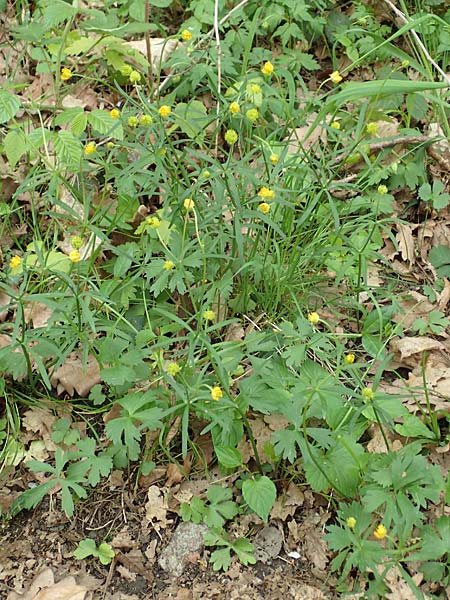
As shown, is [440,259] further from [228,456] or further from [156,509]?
[156,509]

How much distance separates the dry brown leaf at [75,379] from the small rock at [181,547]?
0.58 m

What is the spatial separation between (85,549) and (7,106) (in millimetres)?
1555

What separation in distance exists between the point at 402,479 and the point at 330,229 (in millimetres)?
1057

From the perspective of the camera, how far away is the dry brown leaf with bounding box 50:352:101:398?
245 centimetres

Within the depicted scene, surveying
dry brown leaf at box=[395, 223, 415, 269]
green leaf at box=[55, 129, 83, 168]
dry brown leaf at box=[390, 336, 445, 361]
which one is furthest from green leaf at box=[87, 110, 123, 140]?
dry brown leaf at box=[390, 336, 445, 361]

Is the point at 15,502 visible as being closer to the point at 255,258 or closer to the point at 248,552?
the point at 248,552

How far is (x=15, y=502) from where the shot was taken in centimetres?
219

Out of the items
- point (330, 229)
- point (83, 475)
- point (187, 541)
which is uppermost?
point (330, 229)

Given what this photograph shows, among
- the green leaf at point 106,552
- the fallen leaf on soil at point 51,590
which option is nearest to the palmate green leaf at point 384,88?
the green leaf at point 106,552

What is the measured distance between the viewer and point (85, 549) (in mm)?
2133

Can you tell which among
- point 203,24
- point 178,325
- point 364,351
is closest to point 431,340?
point 364,351

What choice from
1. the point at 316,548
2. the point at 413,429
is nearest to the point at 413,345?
the point at 413,429

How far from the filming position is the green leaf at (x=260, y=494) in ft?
6.80

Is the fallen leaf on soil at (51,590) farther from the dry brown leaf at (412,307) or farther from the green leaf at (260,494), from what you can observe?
the dry brown leaf at (412,307)
